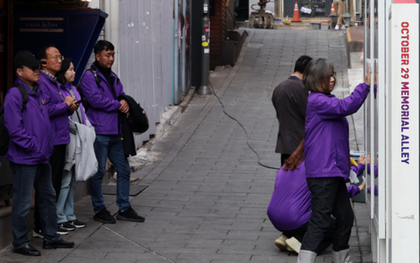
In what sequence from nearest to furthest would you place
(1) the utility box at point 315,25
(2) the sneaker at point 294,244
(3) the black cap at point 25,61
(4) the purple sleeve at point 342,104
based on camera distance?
(4) the purple sleeve at point 342,104 → (3) the black cap at point 25,61 → (2) the sneaker at point 294,244 → (1) the utility box at point 315,25

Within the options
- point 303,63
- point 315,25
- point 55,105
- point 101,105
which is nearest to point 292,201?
point 303,63

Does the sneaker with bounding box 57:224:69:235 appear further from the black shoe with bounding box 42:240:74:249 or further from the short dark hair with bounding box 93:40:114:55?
the short dark hair with bounding box 93:40:114:55

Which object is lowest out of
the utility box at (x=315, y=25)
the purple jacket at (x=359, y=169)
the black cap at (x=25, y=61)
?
the purple jacket at (x=359, y=169)

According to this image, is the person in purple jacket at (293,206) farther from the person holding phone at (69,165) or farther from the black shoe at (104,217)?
the person holding phone at (69,165)

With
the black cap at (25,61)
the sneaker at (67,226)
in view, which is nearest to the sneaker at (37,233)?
the sneaker at (67,226)

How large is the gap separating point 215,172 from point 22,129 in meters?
A: 3.95

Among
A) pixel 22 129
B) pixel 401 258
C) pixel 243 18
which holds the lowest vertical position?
pixel 401 258

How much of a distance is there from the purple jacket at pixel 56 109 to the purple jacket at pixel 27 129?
0.24 metres

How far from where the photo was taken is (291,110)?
6.25 meters

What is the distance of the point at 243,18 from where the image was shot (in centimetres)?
2903

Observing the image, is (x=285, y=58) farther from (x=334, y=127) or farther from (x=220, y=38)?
(x=334, y=127)

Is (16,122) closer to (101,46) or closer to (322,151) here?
(101,46)

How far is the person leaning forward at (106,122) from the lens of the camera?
241 inches

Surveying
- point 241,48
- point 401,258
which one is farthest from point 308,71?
point 241,48
